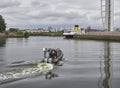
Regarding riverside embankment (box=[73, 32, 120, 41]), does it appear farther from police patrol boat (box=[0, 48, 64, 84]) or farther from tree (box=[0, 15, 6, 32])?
police patrol boat (box=[0, 48, 64, 84])

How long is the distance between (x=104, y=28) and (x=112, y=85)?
4236 inches

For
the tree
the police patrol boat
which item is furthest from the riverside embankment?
the police patrol boat

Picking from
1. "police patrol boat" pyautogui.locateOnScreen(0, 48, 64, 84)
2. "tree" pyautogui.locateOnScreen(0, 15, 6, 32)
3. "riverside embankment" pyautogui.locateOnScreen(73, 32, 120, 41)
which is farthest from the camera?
"tree" pyautogui.locateOnScreen(0, 15, 6, 32)

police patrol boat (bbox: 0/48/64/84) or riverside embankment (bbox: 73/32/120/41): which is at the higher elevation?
police patrol boat (bbox: 0/48/64/84)

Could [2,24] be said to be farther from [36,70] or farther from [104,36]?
[36,70]

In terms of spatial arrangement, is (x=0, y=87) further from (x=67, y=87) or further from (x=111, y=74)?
(x=111, y=74)

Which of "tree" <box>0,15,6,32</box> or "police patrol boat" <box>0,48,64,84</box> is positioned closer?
"police patrol boat" <box>0,48,64,84</box>

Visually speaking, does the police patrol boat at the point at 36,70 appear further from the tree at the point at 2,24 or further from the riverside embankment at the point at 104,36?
the tree at the point at 2,24

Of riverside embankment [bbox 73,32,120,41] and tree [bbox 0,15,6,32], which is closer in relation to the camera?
riverside embankment [bbox 73,32,120,41]

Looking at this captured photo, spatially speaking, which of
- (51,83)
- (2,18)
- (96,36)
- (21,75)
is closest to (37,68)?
(21,75)

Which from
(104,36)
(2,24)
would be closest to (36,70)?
(104,36)

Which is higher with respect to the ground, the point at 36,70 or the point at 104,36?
the point at 36,70

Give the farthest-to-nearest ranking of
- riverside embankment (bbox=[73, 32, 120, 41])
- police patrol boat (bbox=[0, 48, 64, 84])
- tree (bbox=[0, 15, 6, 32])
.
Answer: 1. tree (bbox=[0, 15, 6, 32])
2. riverside embankment (bbox=[73, 32, 120, 41])
3. police patrol boat (bbox=[0, 48, 64, 84])

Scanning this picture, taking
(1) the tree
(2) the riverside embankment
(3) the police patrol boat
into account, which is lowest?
(2) the riverside embankment
